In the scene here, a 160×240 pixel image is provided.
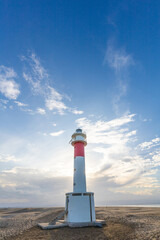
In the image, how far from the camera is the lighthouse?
15.1m

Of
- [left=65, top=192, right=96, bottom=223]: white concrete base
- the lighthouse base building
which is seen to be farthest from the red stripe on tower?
[left=65, top=192, right=96, bottom=223]: white concrete base

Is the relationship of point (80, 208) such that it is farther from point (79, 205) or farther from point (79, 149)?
point (79, 149)

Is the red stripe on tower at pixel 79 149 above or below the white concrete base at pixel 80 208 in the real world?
above

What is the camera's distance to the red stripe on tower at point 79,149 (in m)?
17.8

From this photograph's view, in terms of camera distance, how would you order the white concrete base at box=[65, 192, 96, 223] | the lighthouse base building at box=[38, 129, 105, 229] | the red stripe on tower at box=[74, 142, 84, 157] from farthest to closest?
1. the red stripe on tower at box=[74, 142, 84, 157]
2. the white concrete base at box=[65, 192, 96, 223]
3. the lighthouse base building at box=[38, 129, 105, 229]

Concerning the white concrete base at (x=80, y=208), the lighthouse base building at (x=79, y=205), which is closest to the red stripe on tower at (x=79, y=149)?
the lighthouse base building at (x=79, y=205)

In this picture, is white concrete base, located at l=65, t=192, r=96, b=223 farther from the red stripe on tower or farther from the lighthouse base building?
the red stripe on tower

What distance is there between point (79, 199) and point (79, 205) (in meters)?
0.57

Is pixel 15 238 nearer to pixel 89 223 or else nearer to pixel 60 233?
pixel 60 233

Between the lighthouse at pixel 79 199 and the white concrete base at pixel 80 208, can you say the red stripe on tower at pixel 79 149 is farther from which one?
the white concrete base at pixel 80 208

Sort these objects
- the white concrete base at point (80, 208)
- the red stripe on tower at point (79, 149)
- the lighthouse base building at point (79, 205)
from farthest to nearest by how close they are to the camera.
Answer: the red stripe on tower at point (79, 149) < the white concrete base at point (80, 208) < the lighthouse base building at point (79, 205)

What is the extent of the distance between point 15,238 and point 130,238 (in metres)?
9.11

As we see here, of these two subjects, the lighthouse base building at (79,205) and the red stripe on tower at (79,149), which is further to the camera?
the red stripe on tower at (79,149)

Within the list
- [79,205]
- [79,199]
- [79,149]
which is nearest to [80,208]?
[79,205]
